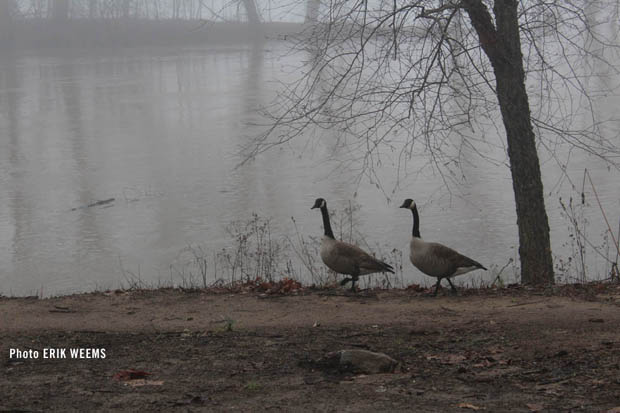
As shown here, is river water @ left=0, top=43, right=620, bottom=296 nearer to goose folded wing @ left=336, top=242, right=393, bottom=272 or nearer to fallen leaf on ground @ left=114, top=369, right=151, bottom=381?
goose folded wing @ left=336, top=242, right=393, bottom=272

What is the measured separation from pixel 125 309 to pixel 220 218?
16.5ft

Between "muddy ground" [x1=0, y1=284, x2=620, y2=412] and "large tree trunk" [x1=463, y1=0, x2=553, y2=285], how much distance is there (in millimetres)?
851

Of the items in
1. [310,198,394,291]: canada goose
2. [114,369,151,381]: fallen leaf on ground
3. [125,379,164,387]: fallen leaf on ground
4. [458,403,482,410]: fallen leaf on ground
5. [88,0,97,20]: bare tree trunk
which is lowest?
[125,379,164,387]: fallen leaf on ground

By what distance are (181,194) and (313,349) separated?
8.17 meters

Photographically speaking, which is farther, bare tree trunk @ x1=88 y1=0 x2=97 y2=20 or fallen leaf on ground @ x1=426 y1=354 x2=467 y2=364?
bare tree trunk @ x1=88 y1=0 x2=97 y2=20

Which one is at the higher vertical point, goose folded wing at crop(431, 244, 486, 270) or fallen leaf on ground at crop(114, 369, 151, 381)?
goose folded wing at crop(431, 244, 486, 270)

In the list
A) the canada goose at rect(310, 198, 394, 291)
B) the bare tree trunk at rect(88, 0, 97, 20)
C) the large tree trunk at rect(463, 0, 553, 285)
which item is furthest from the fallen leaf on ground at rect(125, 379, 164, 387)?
the bare tree trunk at rect(88, 0, 97, 20)

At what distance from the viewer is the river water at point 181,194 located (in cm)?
976

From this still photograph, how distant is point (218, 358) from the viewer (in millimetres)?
5004

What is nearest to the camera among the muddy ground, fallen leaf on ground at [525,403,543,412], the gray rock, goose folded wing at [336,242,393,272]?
fallen leaf on ground at [525,403,543,412]

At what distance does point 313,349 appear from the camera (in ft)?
16.8

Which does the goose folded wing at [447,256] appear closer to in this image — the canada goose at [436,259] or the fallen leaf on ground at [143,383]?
the canada goose at [436,259]

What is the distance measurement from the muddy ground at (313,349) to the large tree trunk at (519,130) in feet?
2.79

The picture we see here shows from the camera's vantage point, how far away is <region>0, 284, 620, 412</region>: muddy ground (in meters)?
4.11
